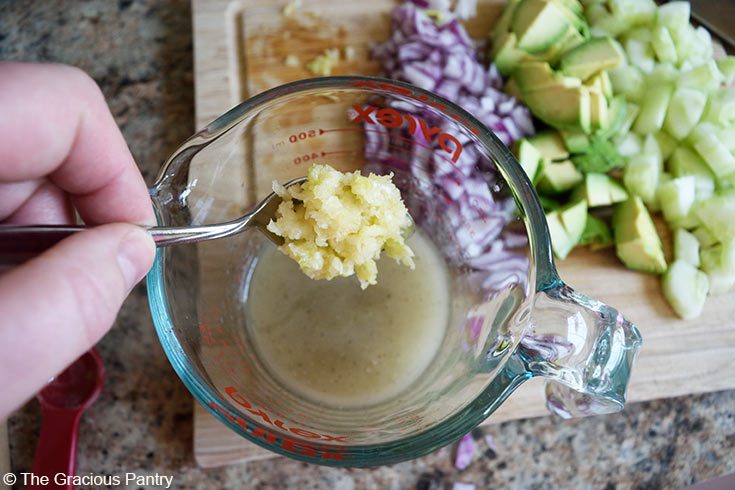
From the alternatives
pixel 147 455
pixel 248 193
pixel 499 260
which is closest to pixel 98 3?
pixel 248 193

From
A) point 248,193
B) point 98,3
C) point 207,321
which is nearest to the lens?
point 207,321

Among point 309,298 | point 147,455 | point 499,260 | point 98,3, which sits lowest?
point 147,455

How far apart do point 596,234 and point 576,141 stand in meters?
0.24

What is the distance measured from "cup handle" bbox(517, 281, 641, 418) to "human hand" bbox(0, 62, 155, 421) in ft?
2.06

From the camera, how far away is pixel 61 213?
1.08m

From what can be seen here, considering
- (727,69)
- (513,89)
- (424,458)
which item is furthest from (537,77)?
(424,458)

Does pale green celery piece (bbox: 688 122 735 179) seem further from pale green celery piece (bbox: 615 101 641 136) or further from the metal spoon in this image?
the metal spoon

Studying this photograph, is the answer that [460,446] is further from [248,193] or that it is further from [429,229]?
[248,193]

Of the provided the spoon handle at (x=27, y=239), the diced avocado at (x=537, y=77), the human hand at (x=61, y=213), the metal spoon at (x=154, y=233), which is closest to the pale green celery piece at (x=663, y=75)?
the diced avocado at (x=537, y=77)

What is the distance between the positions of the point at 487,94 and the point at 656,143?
1.50ft

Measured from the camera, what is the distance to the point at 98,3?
1.62 metres

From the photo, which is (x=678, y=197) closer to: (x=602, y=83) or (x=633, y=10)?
(x=602, y=83)

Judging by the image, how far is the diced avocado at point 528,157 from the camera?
141cm

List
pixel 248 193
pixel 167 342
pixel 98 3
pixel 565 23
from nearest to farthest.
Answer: pixel 167 342 < pixel 248 193 < pixel 565 23 < pixel 98 3
